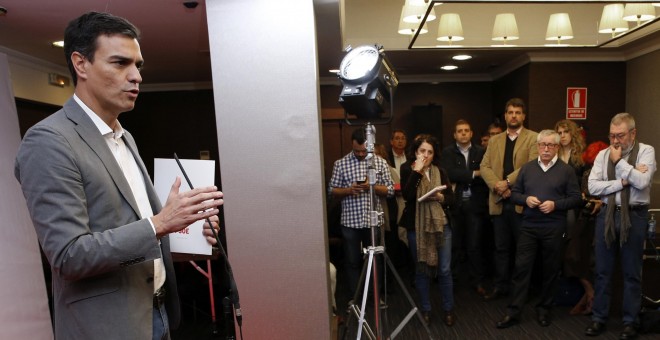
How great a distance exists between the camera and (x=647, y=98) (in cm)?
508

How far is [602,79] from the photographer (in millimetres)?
5512

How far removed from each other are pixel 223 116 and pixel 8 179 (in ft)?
5.10

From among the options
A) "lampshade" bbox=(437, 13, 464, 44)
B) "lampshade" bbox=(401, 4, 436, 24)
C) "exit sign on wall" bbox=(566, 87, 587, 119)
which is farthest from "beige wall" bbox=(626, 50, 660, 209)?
"lampshade" bbox=(401, 4, 436, 24)

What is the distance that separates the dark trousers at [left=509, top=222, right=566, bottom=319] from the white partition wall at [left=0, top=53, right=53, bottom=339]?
10.9 ft

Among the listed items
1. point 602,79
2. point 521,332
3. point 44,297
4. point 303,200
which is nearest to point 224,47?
point 303,200

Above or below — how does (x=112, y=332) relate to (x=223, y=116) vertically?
below

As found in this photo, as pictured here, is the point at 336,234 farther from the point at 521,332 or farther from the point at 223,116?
the point at 223,116

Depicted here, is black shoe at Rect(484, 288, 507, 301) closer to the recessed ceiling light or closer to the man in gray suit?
the recessed ceiling light

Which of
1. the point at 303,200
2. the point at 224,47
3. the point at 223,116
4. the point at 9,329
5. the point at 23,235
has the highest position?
the point at 224,47

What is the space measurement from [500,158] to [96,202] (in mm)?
3250

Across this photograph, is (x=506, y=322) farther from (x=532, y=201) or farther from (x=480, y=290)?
(x=532, y=201)

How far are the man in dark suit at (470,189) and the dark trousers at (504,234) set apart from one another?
24cm

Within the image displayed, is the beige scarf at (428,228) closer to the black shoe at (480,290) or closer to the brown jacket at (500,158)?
the brown jacket at (500,158)

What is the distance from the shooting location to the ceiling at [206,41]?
2.87 m
